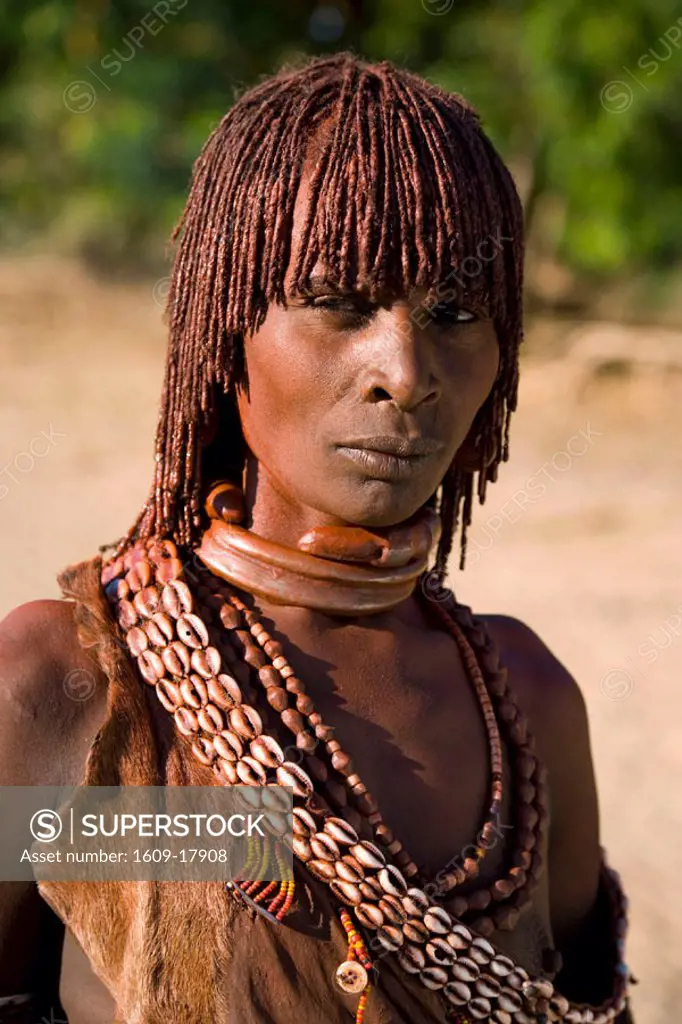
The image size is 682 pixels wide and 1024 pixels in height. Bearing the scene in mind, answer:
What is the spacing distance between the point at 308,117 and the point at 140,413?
31.1 feet

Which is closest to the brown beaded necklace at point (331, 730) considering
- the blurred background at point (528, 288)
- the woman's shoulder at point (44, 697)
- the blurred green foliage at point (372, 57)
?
the woman's shoulder at point (44, 697)

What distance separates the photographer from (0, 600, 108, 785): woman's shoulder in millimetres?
1582

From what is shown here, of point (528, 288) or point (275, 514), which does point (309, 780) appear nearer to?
point (275, 514)

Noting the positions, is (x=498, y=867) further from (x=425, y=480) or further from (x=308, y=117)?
(x=308, y=117)

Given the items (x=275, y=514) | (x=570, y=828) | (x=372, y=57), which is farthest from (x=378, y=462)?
(x=372, y=57)

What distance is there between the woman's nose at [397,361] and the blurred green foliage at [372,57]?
405 inches

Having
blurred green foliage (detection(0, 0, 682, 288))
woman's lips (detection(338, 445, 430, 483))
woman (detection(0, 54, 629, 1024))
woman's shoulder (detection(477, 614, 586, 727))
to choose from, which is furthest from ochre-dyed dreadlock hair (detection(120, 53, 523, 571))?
blurred green foliage (detection(0, 0, 682, 288))

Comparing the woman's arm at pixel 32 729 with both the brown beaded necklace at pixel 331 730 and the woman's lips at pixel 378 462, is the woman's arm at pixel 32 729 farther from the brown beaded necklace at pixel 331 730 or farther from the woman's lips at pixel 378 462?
the woman's lips at pixel 378 462

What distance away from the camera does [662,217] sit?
1215cm

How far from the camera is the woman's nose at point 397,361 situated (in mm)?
1575

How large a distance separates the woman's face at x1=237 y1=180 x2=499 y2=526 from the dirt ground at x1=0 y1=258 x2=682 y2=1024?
88.3 inches

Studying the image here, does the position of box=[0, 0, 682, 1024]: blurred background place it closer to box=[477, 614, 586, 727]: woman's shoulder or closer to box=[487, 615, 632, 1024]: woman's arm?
box=[487, 615, 632, 1024]: woman's arm

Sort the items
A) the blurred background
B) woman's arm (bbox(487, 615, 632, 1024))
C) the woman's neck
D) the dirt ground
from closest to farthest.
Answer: the woman's neck, woman's arm (bbox(487, 615, 632, 1024)), the dirt ground, the blurred background

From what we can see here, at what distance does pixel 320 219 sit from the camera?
1.57 m
